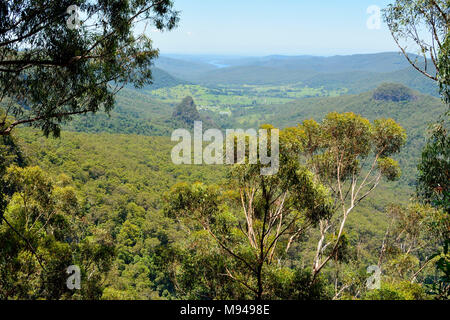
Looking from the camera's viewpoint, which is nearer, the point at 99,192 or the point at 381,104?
the point at 99,192

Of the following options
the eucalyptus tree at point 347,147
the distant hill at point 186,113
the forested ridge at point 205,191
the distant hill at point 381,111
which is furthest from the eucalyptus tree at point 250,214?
the distant hill at point 186,113

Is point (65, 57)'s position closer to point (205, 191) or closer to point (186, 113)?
point (205, 191)

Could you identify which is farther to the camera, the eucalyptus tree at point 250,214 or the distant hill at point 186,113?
the distant hill at point 186,113

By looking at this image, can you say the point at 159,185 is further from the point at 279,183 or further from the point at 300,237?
the point at 279,183

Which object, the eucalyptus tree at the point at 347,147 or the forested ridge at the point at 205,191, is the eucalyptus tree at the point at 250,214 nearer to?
the forested ridge at the point at 205,191

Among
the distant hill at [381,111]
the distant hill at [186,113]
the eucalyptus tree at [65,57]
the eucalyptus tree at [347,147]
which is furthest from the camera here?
the distant hill at [186,113]

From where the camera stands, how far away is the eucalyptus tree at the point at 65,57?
4773 mm

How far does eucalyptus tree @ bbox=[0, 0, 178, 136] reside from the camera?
188 inches

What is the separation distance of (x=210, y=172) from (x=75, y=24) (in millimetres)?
50766

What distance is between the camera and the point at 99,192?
33625 millimetres

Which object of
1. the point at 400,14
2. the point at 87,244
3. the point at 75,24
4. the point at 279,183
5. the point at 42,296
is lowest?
the point at 42,296

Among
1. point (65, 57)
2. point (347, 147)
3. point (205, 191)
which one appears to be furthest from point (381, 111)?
point (65, 57)

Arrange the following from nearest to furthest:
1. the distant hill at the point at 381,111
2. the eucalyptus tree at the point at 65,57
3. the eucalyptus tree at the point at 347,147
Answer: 1. the eucalyptus tree at the point at 65,57
2. the eucalyptus tree at the point at 347,147
3. the distant hill at the point at 381,111

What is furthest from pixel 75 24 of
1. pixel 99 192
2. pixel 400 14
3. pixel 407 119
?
pixel 407 119
